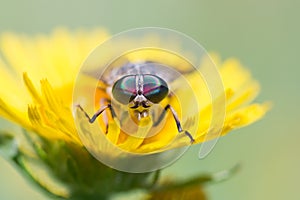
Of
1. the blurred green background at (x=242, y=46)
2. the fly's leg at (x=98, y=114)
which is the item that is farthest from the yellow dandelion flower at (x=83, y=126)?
the blurred green background at (x=242, y=46)

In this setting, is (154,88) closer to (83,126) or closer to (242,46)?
(83,126)

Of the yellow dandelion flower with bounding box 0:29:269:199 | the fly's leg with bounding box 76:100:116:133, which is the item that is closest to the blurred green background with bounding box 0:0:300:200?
the yellow dandelion flower with bounding box 0:29:269:199

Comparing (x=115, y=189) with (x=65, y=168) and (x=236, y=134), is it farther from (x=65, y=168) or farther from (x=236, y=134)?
(x=236, y=134)

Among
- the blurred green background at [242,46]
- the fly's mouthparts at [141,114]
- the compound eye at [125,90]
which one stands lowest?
the fly's mouthparts at [141,114]

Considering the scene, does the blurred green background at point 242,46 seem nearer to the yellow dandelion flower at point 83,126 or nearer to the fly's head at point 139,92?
the yellow dandelion flower at point 83,126

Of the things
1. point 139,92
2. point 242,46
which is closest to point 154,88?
point 139,92

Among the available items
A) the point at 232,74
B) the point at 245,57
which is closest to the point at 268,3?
the point at 245,57
